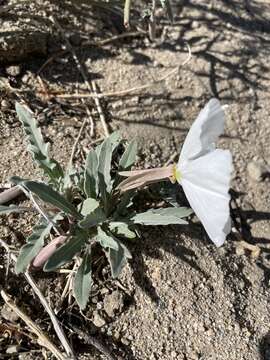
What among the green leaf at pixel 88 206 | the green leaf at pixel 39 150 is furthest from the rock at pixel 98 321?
the green leaf at pixel 39 150

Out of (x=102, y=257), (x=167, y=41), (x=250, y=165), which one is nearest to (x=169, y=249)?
(x=102, y=257)

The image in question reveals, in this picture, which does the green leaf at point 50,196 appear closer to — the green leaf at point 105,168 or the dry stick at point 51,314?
the green leaf at point 105,168

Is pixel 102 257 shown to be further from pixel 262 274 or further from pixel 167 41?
pixel 167 41

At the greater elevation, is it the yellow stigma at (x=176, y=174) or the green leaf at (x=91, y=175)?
the yellow stigma at (x=176, y=174)

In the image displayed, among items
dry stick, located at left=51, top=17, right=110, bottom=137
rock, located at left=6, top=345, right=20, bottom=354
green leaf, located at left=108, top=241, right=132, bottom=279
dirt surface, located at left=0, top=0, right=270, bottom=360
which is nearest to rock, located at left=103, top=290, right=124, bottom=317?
dirt surface, located at left=0, top=0, right=270, bottom=360

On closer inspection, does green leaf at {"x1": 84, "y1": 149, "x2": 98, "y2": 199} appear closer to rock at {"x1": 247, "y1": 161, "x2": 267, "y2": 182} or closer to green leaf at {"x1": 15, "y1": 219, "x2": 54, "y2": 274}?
green leaf at {"x1": 15, "y1": 219, "x2": 54, "y2": 274}

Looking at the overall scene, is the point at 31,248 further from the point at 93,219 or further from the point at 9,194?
the point at 9,194
